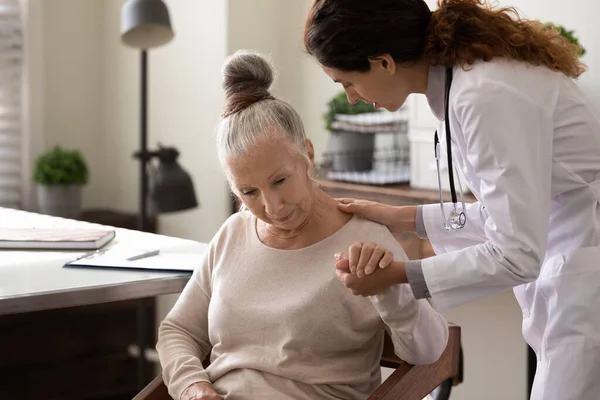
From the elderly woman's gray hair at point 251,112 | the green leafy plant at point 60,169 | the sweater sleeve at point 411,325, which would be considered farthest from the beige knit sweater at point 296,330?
the green leafy plant at point 60,169

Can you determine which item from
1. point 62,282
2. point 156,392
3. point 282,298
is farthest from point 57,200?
point 282,298

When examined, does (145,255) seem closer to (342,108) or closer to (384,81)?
(384,81)

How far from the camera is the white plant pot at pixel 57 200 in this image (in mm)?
3727

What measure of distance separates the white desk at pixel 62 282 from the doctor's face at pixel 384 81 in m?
0.58

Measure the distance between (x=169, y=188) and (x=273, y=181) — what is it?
58.1 inches

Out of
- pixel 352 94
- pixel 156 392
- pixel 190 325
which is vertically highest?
pixel 352 94

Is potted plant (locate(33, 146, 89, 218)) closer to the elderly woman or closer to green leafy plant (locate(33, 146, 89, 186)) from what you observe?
green leafy plant (locate(33, 146, 89, 186))

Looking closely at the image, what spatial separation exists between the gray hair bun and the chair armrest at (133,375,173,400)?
A: 537 millimetres

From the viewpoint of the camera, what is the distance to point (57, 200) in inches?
147

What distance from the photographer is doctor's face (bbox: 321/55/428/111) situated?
5.17 feet

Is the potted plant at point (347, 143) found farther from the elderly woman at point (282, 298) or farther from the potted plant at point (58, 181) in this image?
Answer: the elderly woman at point (282, 298)

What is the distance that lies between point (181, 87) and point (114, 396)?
Result: 1300 millimetres

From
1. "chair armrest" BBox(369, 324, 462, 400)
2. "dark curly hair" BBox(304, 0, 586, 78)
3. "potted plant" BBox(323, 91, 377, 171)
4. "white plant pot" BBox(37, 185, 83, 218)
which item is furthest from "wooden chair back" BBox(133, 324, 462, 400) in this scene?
"white plant pot" BBox(37, 185, 83, 218)

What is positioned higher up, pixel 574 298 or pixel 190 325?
pixel 574 298
